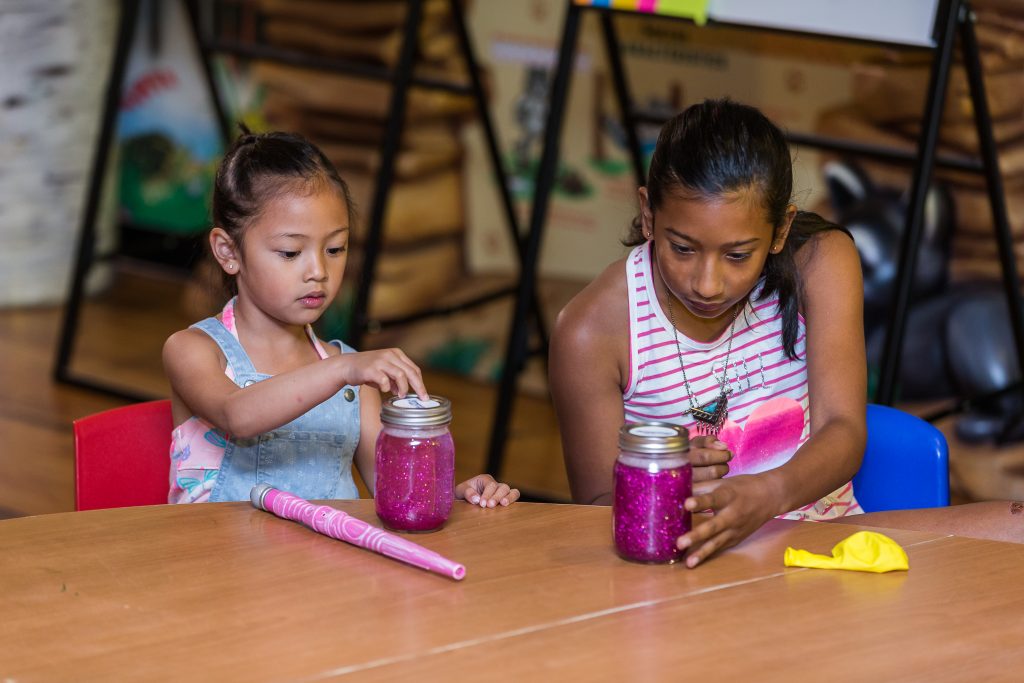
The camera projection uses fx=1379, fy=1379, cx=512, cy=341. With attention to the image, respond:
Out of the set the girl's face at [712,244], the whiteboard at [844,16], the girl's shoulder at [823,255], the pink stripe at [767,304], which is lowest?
the pink stripe at [767,304]

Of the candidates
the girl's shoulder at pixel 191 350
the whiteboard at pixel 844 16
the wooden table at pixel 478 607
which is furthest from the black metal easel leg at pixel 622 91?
the wooden table at pixel 478 607

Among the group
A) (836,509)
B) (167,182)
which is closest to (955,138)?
(836,509)

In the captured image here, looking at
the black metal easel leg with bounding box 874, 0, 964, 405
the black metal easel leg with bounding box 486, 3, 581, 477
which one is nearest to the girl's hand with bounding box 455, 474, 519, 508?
the black metal easel leg with bounding box 874, 0, 964, 405

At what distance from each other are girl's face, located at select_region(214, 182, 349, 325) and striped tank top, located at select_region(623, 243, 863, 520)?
380mm

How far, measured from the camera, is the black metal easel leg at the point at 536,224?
108 inches

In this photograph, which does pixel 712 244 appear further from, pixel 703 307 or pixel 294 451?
pixel 294 451

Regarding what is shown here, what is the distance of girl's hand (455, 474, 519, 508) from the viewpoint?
1.43 meters

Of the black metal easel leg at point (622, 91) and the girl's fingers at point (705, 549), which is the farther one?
the black metal easel leg at point (622, 91)

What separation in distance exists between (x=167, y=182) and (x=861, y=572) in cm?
383

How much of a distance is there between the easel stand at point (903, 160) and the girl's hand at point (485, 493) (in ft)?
3.79

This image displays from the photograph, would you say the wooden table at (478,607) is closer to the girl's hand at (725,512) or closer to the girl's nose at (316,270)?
the girl's hand at (725,512)

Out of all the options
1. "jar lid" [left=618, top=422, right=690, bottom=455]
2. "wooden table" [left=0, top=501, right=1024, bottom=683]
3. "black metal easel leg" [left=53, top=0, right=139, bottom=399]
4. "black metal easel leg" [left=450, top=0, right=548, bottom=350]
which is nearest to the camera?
"wooden table" [left=0, top=501, right=1024, bottom=683]

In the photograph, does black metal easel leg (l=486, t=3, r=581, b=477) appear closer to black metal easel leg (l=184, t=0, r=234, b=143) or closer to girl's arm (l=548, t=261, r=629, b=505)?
girl's arm (l=548, t=261, r=629, b=505)

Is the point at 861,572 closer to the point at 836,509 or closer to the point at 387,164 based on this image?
the point at 836,509
